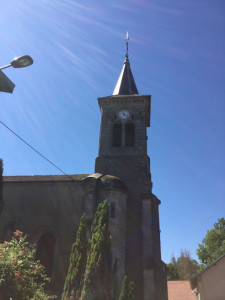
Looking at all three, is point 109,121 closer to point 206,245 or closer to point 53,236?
point 53,236

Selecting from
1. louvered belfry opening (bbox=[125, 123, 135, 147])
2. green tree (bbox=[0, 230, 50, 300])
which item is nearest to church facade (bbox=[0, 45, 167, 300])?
louvered belfry opening (bbox=[125, 123, 135, 147])

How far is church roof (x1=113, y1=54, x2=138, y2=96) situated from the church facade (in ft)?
21.4

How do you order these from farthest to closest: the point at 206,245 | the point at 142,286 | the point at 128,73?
the point at 206,245, the point at 128,73, the point at 142,286

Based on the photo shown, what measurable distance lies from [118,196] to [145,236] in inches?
121

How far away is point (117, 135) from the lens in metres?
22.7

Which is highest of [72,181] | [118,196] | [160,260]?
[72,181]

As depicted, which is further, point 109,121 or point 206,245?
point 206,245

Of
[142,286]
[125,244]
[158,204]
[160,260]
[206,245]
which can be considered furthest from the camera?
[206,245]

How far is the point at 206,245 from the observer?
3541 cm

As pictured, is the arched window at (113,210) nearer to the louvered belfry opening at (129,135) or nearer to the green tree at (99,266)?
the green tree at (99,266)

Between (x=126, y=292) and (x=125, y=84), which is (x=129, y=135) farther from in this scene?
(x=126, y=292)

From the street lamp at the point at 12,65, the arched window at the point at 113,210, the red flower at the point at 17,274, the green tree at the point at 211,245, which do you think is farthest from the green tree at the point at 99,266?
the green tree at the point at 211,245

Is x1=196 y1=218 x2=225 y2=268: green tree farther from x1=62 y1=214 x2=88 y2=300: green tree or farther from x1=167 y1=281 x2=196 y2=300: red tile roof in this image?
x1=62 y1=214 x2=88 y2=300: green tree

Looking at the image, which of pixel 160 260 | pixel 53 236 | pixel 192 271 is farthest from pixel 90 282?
pixel 192 271
